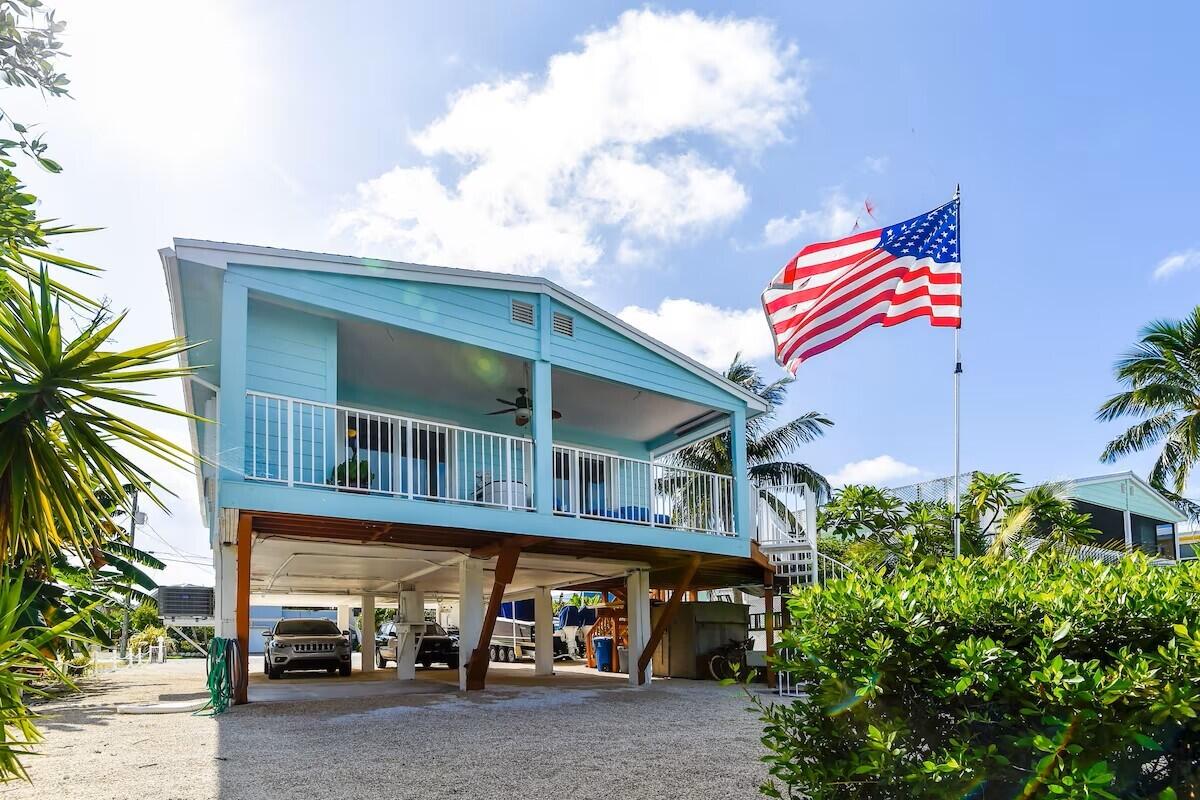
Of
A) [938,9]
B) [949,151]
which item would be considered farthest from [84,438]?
[949,151]

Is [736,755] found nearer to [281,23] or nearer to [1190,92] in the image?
[281,23]

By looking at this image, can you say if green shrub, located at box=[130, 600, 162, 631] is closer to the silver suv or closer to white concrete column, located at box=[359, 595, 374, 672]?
white concrete column, located at box=[359, 595, 374, 672]

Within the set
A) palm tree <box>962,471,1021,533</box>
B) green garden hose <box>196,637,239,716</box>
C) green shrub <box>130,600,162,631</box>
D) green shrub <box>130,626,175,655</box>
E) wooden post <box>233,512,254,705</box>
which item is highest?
palm tree <box>962,471,1021,533</box>

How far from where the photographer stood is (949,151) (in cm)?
1135

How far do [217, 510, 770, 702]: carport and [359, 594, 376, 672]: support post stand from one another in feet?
0.09

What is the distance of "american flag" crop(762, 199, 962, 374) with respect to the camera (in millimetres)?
10805

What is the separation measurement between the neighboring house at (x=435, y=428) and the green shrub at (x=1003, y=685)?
734 centimetres

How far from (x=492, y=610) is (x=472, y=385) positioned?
13.9 ft

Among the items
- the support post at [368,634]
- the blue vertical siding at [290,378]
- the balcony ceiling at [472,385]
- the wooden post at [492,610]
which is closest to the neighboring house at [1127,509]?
the balcony ceiling at [472,385]

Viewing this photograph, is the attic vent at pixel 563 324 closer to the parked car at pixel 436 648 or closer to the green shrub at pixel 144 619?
the parked car at pixel 436 648

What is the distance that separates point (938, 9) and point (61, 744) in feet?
39.7

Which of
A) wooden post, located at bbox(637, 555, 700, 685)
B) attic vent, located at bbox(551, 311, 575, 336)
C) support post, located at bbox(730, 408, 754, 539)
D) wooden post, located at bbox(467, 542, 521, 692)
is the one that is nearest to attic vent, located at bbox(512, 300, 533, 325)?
attic vent, located at bbox(551, 311, 575, 336)

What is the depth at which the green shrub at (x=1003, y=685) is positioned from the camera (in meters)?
3.12

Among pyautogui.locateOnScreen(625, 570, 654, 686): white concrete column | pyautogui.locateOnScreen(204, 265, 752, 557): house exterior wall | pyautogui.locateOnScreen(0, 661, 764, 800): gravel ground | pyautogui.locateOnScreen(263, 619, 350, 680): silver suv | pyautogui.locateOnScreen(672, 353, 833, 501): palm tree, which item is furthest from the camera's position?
pyautogui.locateOnScreen(672, 353, 833, 501): palm tree
